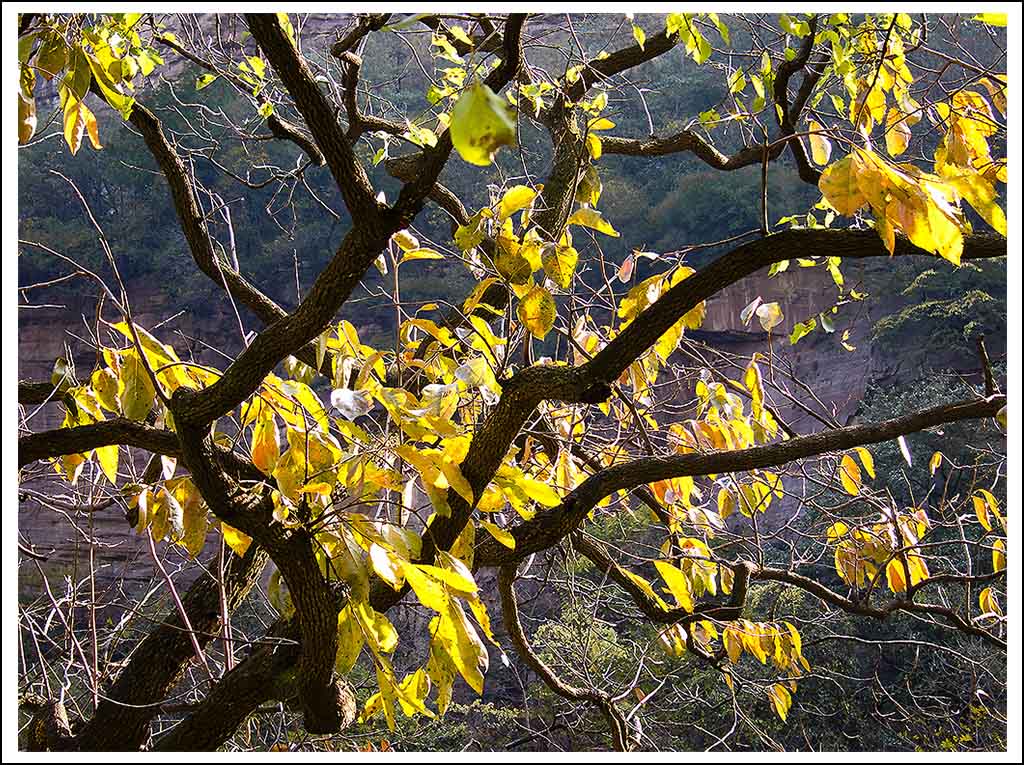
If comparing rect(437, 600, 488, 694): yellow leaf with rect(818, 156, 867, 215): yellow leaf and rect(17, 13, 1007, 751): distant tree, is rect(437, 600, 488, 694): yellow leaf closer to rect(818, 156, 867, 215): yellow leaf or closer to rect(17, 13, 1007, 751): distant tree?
rect(17, 13, 1007, 751): distant tree

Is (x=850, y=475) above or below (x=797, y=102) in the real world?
below

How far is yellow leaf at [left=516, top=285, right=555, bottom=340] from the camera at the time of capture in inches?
Answer: 39.5

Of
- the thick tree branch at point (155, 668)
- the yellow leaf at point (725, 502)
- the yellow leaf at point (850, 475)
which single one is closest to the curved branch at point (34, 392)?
the thick tree branch at point (155, 668)

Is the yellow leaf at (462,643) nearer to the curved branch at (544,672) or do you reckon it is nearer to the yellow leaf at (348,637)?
the yellow leaf at (348,637)

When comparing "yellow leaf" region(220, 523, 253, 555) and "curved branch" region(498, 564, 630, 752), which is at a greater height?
"yellow leaf" region(220, 523, 253, 555)

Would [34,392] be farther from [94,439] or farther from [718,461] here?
[718,461]

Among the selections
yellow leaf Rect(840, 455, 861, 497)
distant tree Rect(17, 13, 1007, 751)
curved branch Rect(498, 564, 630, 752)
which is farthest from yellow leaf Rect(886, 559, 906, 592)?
curved branch Rect(498, 564, 630, 752)

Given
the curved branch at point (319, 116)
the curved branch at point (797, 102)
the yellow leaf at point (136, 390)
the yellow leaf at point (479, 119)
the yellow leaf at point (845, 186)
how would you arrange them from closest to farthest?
the yellow leaf at point (479, 119), the yellow leaf at point (845, 186), the curved branch at point (319, 116), the yellow leaf at point (136, 390), the curved branch at point (797, 102)

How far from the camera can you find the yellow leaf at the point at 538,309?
1.00m

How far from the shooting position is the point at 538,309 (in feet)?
3.30

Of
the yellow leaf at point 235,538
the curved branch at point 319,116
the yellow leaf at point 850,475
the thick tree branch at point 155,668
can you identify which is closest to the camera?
the curved branch at point 319,116

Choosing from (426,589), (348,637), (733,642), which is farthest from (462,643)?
(733,642)

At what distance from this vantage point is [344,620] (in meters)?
0.80

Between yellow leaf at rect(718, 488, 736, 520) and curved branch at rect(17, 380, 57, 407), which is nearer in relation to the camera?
curved branch at rect(17, 380, 57, 407)
